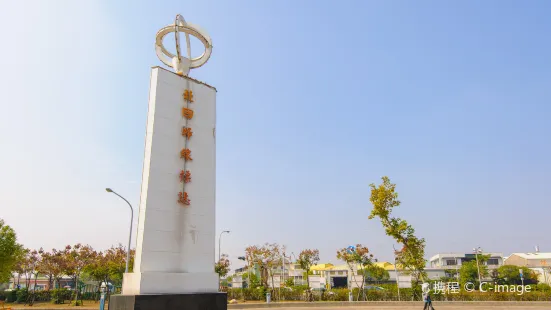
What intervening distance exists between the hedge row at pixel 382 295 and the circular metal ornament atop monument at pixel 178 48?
24551mm

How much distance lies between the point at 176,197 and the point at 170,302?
2.72 metres

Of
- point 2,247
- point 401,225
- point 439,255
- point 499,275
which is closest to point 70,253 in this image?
point 2,247

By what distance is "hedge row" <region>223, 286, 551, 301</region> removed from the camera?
27.1 m

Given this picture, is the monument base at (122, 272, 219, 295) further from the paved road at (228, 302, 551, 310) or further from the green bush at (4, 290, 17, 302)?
the green bush at (4, 290, 17, 302)

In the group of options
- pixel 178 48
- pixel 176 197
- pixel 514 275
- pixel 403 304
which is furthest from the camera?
pixel 514 275

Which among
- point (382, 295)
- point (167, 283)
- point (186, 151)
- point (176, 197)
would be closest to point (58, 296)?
point (382, 295)

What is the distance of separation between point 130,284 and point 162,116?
4.59 meters

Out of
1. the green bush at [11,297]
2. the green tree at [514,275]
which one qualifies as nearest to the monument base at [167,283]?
the green bush at [11,297]

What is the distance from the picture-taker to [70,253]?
3541 centimetres

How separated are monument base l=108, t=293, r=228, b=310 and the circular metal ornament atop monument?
21.7 ft

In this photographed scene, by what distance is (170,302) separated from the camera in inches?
372

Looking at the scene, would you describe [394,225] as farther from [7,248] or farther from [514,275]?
[514,275]

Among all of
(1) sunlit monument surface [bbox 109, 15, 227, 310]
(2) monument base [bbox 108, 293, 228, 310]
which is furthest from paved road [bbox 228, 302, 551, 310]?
(1) sunlit monument surface [bbox 109, 15, 227, 310]

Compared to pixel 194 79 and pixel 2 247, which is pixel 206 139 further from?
pixel 2 247
